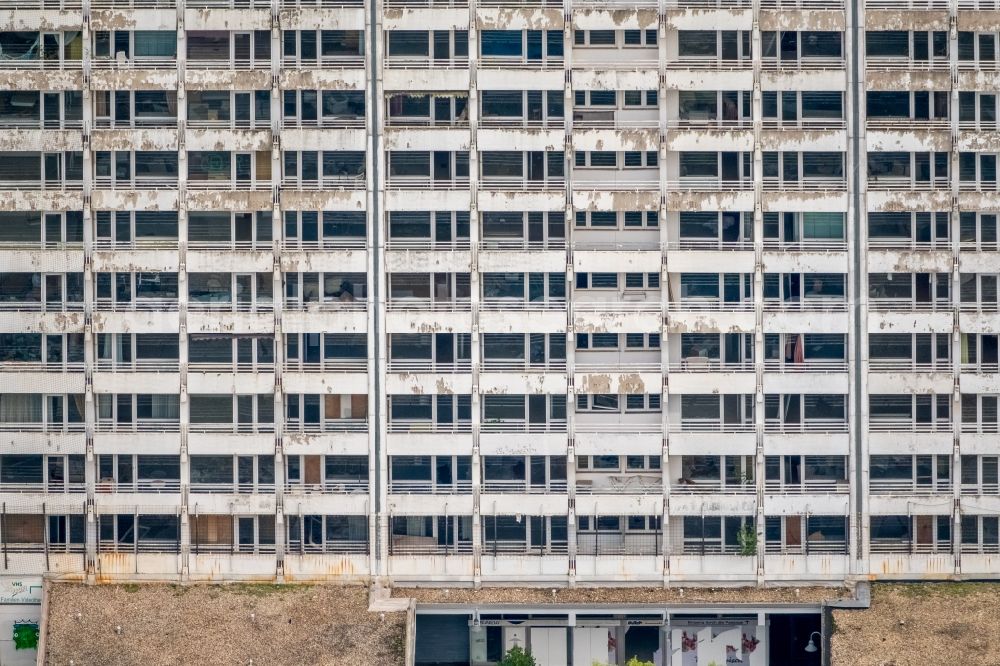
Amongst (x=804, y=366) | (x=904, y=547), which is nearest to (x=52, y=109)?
(x=804, y=366)

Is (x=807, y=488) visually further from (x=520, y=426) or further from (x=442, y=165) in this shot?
Answer: (x=442, y=165)

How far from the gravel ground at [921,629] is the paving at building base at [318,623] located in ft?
0.14

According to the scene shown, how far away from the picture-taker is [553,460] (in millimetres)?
66812

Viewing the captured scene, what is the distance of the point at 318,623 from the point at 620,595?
532 inches

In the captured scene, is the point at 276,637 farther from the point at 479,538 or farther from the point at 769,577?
the point at 769,577

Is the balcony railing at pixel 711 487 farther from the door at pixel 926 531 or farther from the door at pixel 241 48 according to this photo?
the door at pixel 241 48

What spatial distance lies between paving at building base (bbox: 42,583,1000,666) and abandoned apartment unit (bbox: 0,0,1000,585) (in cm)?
124

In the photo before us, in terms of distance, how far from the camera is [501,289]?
66312 mm

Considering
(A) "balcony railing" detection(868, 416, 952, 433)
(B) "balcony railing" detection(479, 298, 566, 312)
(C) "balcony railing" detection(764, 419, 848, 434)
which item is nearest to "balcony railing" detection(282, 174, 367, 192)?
(B) "balcony railing" detection(479, 298, 566, 312)

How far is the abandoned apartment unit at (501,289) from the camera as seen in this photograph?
216ft

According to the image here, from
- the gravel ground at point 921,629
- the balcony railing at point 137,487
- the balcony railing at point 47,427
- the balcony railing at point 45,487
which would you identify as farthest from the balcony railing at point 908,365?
A: the balcony railing at point 45,487

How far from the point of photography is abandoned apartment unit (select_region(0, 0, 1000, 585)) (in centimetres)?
6588

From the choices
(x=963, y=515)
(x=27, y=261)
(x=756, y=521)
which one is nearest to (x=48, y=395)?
(x=27, y=261)

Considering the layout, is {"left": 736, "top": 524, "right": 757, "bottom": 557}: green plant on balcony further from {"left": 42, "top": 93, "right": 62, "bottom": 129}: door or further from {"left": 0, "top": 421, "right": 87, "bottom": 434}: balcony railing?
{"left": 42, "top": 93, "right": 62, "bottom": 129}: door
